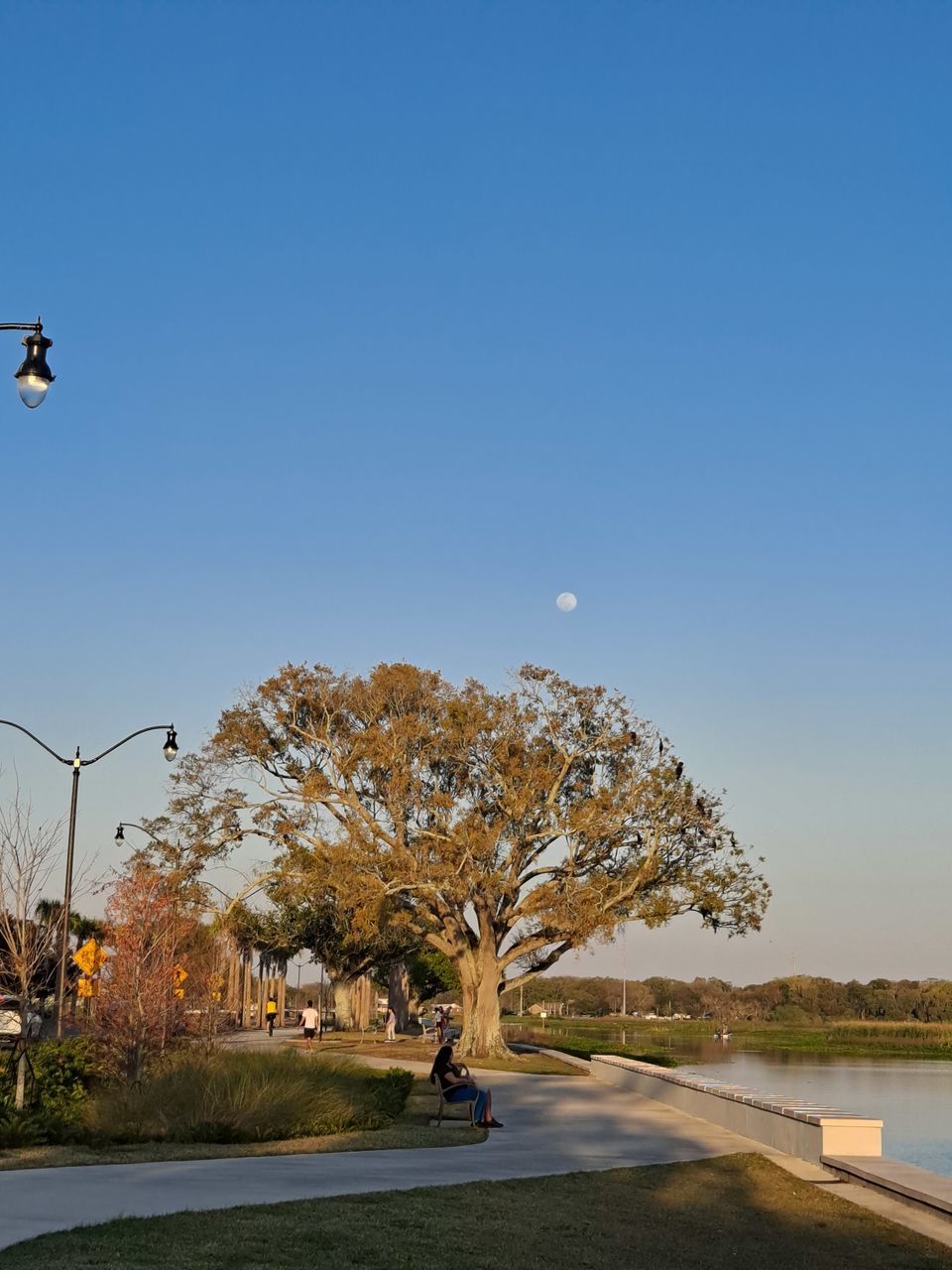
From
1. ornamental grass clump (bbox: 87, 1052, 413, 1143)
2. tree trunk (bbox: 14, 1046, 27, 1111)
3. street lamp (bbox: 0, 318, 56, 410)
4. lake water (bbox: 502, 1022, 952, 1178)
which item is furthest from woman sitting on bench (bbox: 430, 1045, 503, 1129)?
street lamp (bbox: 0, 318, 56, 410)

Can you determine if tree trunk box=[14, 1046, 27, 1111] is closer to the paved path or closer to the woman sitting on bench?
the paved path

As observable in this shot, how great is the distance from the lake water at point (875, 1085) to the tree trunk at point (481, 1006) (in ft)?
19.1

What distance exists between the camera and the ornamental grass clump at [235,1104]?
16391 millimetres

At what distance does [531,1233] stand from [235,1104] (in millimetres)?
6664

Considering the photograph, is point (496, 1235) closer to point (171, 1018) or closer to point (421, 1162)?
point (421, 1162)

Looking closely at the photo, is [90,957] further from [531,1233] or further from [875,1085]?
[875,1085]

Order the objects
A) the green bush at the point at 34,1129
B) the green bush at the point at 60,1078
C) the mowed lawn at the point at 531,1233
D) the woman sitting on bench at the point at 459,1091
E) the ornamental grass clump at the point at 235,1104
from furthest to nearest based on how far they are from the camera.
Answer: the woman sitting on bench at the point at 459,1091 < the green bush at the point at 60,1078 < the ornamental grass clump at the point at 235,1104 < the green bush at the point at 34,1129 < the mowed lawn at the point at 531,1233

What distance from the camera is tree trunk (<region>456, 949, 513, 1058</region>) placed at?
41.4 metres

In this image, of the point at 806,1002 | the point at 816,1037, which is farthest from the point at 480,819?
the point at 806,1002

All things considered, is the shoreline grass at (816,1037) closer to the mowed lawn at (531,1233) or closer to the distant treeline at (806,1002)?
the distant treeline at (806,1002)

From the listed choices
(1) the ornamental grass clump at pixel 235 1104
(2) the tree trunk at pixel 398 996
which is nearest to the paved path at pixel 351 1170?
(1) the ornamental grass clump at pixel 235 1104

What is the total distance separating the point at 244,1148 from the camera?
1584 centimetres

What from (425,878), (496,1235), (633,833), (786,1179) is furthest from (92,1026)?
(633,833)

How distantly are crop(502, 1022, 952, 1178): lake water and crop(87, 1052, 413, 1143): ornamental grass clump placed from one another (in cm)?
706
